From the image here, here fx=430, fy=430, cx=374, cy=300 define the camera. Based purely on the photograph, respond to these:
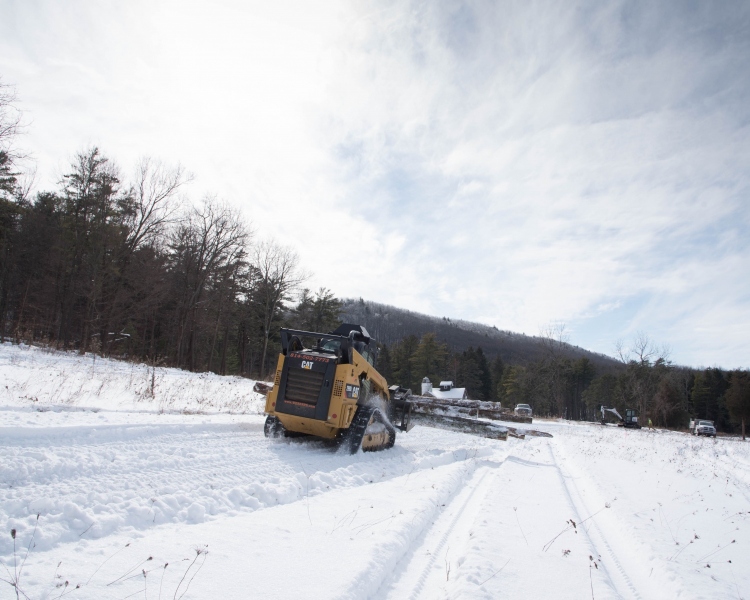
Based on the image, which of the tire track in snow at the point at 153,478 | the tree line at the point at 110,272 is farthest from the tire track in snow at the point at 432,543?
the tree line at the point at 110,272

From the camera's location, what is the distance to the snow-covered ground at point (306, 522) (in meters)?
3.09

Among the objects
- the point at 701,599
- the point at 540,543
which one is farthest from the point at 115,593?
the point at 701,599

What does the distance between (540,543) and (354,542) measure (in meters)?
2.23

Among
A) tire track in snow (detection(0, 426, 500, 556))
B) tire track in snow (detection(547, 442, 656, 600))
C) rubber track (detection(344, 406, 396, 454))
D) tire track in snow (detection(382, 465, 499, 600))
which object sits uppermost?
rubber track (detection(344, 406, 396, 454))

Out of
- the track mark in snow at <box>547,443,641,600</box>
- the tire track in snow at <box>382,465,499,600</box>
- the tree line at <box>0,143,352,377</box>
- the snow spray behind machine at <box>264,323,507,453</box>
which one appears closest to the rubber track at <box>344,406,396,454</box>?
the snow spray behind machine at <box>264,323,507,453</box>

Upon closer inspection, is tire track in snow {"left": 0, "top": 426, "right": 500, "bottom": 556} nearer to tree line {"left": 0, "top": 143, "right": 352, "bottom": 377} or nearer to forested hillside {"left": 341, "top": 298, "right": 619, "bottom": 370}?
tree line {"left": 0, "top": 143, "right": 352, "bottom": 377}

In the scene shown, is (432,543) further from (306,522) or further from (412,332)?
(412,332)

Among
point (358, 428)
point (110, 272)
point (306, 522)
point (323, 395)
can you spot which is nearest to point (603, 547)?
point (306, 522)

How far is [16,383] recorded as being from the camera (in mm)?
9516

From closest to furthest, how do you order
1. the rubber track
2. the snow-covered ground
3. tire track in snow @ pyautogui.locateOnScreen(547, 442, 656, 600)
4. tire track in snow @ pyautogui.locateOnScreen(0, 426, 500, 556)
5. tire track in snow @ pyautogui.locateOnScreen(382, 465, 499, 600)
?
the snow-covered ground
tire track in snow @ pyautogui.locateOnScreen(382, 465, 499, 600)
tire track in snow @ pyautogui.locateOnScreen(0, 426, 500, 556)
tire track in snow @ pyautogui.locateOnScreen(547, 442, 656, 600)
the rubber track

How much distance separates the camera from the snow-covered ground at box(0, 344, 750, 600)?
3090 mm

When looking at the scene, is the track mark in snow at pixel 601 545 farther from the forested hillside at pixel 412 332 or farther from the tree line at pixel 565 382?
the forested hillside at pixel 412 332

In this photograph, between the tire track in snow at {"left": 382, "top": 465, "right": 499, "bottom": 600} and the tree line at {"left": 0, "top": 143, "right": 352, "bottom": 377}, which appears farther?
the tree line at {"left": 0, "top": 143, "right": 352, "bottom": 377}

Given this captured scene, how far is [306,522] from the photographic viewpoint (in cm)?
436
